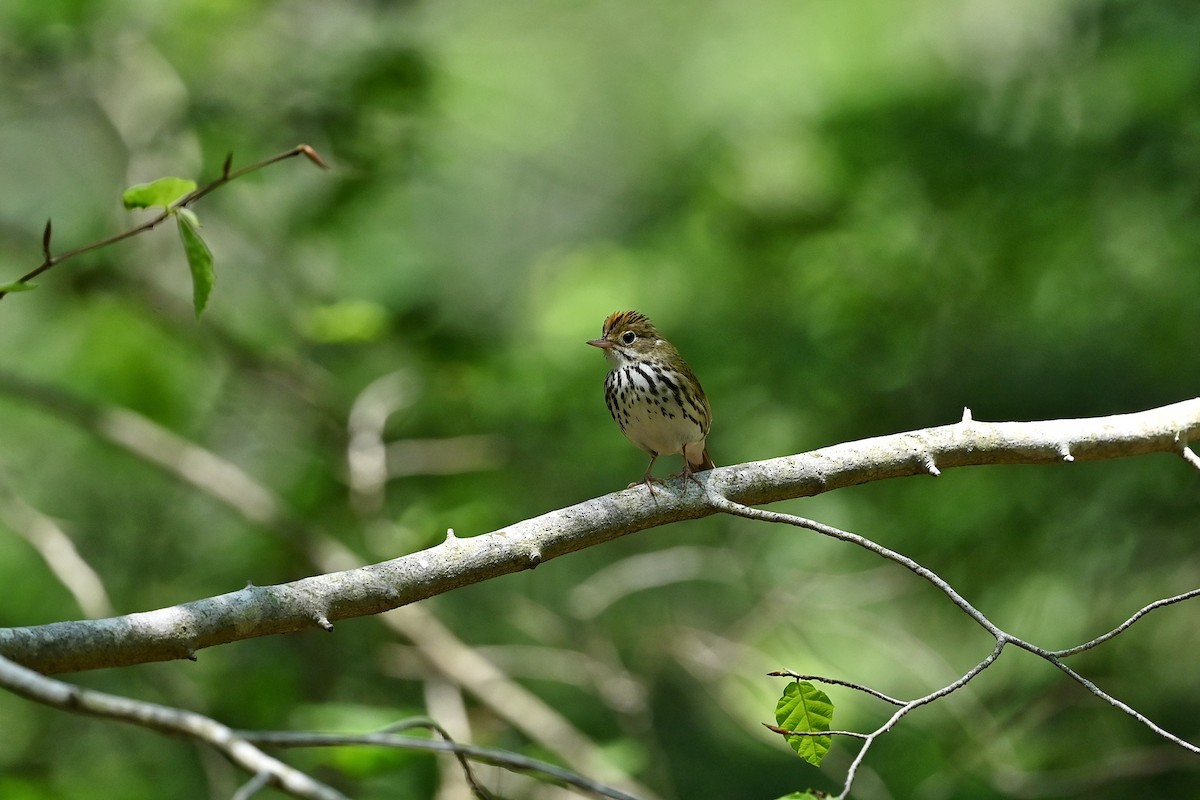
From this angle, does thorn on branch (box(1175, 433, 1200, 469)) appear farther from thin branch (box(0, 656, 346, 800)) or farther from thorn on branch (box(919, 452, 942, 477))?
thin branch (box(0, 656, 346, 800))

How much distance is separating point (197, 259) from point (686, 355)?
3.34 m

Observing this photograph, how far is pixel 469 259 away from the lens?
→ 327 inches

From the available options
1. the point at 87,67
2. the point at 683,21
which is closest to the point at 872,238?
the point at 87,67

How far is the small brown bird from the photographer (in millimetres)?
4004

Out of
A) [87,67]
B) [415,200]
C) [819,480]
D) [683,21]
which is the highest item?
[683,21]

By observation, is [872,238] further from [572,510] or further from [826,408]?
[572,510]

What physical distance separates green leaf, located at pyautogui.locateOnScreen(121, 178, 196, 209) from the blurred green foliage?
2.41 m

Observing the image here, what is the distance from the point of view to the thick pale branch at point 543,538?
2.15 metres

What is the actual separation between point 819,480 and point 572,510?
0.60 metres

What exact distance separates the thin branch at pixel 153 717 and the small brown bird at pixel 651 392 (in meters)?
2.24

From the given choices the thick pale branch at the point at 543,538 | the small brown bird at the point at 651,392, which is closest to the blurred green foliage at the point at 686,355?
the small brown bird at the point at 651,392

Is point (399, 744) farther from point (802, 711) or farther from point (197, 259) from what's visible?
point (197, 259)

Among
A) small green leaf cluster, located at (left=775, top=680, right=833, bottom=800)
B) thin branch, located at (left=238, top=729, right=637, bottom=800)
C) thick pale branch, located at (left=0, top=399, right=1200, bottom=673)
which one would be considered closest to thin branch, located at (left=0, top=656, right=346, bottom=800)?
thin branch, located at (left=238, top=729, right=637, bottom=800)

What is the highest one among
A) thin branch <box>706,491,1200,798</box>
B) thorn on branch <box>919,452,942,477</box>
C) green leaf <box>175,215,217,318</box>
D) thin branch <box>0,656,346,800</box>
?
thorn on branch <box>919,452,942,477</box>
